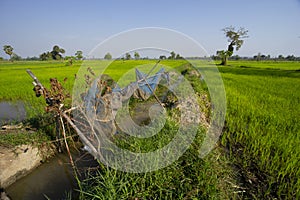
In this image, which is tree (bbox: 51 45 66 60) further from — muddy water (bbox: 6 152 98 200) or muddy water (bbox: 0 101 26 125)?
muddy water (bbox: 6 152 98 200)

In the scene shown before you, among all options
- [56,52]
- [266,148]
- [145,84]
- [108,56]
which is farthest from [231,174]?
[56,52]

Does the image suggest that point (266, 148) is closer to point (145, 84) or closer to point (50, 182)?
point (145, 84)

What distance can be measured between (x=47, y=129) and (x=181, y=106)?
2.43 meters

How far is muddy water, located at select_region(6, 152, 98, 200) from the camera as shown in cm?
199

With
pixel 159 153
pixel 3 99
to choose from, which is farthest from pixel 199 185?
pixel 3 99

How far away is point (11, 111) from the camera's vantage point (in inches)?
192

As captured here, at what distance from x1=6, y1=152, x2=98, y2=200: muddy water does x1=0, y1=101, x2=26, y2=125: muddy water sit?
94.3 inches

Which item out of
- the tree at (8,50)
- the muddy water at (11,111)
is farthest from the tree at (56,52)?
the muddy water at (11,111)

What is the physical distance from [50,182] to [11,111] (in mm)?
3799

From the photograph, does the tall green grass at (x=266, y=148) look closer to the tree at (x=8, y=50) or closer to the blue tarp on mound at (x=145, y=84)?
the blue tarp on mound at (x=145, y=84)

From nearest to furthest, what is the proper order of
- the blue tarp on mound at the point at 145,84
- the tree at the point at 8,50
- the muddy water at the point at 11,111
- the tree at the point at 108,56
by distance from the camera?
1. the tree at the point at 108,56
2. the blue tarp on mound at the point at 145,84
3. the muddy water at the point at 11,111
4. the tree at the point at 8,50

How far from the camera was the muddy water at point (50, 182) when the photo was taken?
1.99 metres

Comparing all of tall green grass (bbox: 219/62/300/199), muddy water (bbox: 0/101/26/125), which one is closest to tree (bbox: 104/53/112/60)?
tall green grass (bbox: 219/62/300/199)

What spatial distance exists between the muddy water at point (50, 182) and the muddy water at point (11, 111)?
239cm
